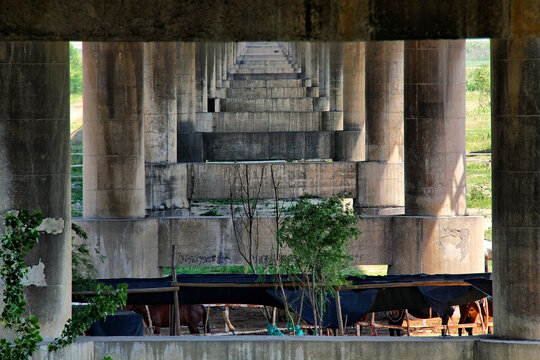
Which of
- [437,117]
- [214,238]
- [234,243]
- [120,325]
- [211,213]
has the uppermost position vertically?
[437,117]

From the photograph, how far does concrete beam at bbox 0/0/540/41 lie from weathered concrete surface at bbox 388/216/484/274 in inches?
879

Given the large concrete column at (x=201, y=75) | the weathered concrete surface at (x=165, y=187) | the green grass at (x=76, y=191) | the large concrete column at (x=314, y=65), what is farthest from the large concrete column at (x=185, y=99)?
the large concrete column at (x=314, y=65)

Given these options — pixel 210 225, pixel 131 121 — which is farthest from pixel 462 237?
pixel 131 121

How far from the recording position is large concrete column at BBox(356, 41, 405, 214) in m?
41.2

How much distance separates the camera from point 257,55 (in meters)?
140

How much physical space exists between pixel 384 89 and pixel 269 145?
1834 cm

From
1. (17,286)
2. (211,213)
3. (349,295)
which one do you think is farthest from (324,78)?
(17,286)

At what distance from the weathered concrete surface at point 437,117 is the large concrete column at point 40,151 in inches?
621

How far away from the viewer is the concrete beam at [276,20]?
9.08 meters

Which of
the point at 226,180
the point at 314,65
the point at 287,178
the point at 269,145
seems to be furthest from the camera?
the point at 314,65

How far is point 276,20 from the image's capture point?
9148mm

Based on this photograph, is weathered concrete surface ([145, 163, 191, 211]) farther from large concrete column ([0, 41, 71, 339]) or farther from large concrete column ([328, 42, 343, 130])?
large concrete column ([328, 42, 343, 130])

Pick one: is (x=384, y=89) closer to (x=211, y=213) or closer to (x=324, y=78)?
(x=211, y=213)

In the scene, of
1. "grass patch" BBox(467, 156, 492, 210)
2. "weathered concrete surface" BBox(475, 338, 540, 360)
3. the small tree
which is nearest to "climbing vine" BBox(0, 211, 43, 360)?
"weathered concrete surface" BBox(475, 338, 540, 360)
